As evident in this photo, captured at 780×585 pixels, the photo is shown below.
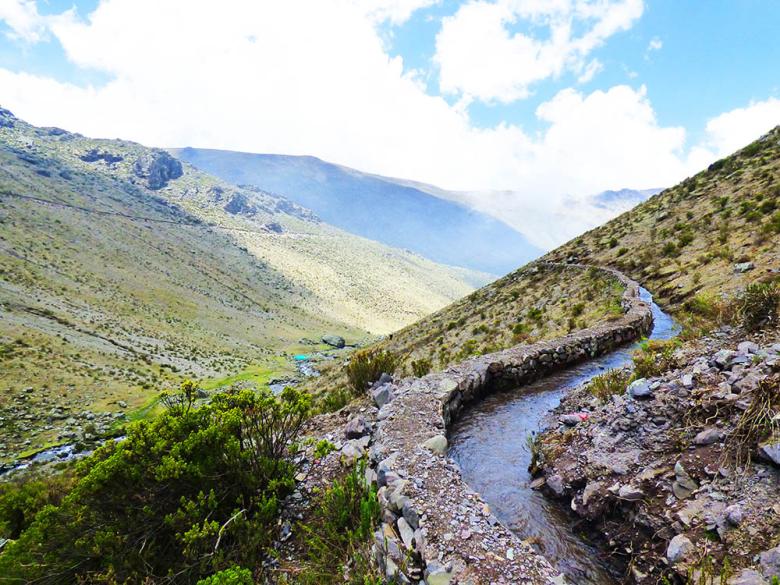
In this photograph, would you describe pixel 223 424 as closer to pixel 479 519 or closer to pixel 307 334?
pixel 479 519

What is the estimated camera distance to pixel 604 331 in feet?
50.9

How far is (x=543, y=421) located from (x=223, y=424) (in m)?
7.89

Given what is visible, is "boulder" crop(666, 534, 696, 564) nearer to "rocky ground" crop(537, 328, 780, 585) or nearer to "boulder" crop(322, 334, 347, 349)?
"rocky ground" crop(537, 328, 780, 585)

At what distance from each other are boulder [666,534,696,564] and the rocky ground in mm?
12

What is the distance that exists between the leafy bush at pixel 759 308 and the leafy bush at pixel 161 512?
10.7m

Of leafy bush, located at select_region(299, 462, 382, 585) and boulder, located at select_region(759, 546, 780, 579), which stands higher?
boulder, located at select_region(759, 546, 780, 579)

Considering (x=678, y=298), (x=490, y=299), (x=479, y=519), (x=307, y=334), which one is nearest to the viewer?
(x=479, y=519)

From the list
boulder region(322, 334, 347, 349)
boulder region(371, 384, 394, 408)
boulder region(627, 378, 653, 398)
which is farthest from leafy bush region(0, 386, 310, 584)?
boulder region(322, 334, 347, 349)

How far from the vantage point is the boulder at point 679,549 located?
503 cm

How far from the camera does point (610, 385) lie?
9781mm

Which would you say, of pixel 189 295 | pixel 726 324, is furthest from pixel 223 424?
pixel 189 295

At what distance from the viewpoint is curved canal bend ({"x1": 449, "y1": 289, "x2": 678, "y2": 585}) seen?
20.0ft

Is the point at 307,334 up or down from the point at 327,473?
down

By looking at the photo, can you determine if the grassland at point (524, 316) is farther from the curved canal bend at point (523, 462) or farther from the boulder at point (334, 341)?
the boulder at point (334, 341)
